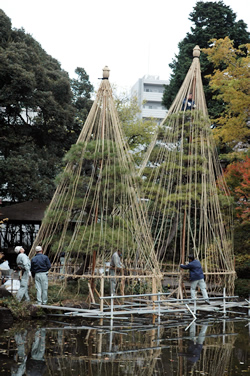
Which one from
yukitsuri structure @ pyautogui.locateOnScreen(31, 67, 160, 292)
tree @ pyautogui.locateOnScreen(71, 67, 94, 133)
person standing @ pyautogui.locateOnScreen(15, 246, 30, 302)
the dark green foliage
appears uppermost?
tree @ pyautogui.locateOnScreen(71, 67, 94, 133)

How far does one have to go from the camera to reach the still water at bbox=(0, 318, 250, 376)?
5.56 metres

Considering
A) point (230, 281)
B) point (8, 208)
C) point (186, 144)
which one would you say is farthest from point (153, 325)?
point (8, 208)

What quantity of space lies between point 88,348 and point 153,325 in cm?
234

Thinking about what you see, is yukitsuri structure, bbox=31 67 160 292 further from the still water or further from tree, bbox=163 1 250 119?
tree, bbox=163 1 250 119

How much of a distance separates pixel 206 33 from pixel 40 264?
14614 millimetres

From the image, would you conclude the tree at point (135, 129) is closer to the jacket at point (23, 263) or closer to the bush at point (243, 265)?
the bush at point (243, 265)

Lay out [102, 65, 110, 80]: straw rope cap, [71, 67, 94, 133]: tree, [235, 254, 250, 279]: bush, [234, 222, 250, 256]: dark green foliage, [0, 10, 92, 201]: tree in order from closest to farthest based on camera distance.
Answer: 1. [102, 65, 110, 80]: straw rope cap
2. [234, 222, 250, 256]: dark green foliage
3. [235, 254, 250, 279]: bush
4. [0, 10, 92, 201]: tree
5. [71, 67, 94, 133]: tree

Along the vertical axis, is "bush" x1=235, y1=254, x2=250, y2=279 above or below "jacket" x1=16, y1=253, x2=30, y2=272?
below

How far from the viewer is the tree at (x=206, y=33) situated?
19766 mm

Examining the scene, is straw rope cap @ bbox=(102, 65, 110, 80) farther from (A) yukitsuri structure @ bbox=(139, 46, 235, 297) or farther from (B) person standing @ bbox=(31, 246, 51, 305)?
(B) person standing @ bbox=(31, 246, 51, 305)

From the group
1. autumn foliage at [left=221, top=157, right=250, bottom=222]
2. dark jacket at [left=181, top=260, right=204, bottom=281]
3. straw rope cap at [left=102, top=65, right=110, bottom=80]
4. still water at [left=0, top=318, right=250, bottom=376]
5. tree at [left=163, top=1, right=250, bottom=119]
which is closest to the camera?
still water at [left=0, top=318, right=250, bottom=376]

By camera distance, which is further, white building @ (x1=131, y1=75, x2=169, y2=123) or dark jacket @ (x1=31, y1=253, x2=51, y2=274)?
white building @ (x1=131, y1=75, x2=169, y2=123)

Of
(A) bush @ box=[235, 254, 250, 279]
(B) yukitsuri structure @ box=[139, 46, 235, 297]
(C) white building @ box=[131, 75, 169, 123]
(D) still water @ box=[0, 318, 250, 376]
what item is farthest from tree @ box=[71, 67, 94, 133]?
(C) white building @ box=[131, 75, 169, 123]

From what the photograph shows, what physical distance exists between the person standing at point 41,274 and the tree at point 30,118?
6.45 meters
